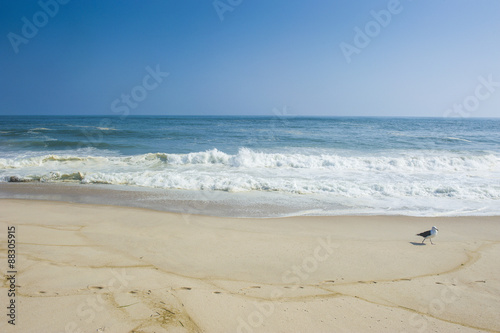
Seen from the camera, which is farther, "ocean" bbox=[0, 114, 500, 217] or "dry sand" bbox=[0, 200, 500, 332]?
"ocean" bbox=[0, 114, 500, 217]

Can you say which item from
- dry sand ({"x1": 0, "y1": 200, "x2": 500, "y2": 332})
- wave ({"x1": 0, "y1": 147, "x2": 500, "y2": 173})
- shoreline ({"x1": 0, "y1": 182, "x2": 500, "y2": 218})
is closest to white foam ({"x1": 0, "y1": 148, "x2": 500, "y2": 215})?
wave ({"x1": 0, "y1": 147, "x2": 500, "y2": 173})

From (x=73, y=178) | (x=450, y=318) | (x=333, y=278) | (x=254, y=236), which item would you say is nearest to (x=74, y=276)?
(x=254, y=236)

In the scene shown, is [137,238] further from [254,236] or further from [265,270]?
[265,270]

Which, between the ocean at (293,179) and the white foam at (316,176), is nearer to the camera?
the ocean at (293,179)

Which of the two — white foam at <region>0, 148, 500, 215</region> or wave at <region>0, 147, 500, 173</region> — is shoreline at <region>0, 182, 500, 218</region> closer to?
white foam at <region>0, 148, 500, 215</region>

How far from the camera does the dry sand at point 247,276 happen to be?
10.4ft

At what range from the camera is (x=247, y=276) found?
4180 millimetres

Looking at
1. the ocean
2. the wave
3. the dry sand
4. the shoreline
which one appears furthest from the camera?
the wave

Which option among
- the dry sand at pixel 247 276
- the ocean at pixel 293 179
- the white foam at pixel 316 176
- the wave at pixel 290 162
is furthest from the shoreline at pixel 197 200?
the wave at pixel 290 162

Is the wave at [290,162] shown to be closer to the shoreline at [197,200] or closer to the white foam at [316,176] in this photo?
the white foam at [316,176]

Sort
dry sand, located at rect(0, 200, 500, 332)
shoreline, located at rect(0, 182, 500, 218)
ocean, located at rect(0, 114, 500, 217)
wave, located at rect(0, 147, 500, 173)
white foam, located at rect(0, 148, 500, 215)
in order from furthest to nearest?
wave, located at rect(0, 147, 500, 173) < white foam, located at rect(0, 148, 500, 215) < ocean, located at rect(0, 114, 500, 217) < shoreline, located at rect(0, 182, 500, 218) < dry sand, located at rect(0, 200, 500, 332)

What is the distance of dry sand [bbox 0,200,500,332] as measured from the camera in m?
3.16

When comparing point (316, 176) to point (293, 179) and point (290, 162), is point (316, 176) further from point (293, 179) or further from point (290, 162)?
point (290, 162)

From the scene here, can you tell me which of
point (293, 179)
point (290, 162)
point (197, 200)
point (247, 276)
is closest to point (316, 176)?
point (293, 179)
